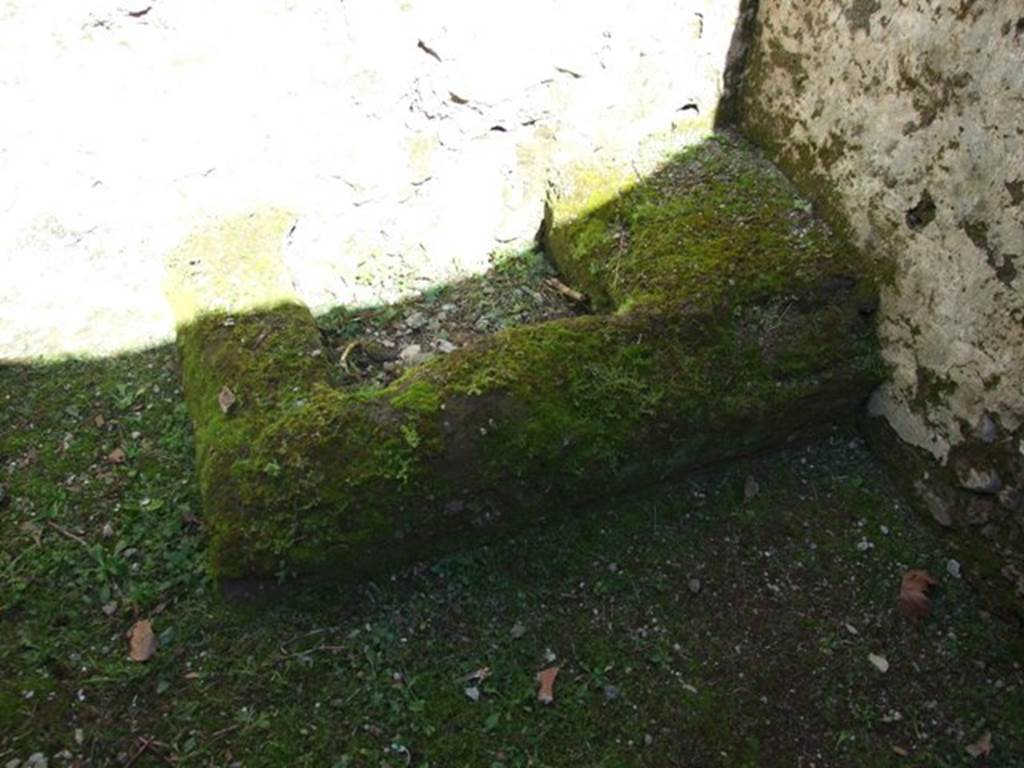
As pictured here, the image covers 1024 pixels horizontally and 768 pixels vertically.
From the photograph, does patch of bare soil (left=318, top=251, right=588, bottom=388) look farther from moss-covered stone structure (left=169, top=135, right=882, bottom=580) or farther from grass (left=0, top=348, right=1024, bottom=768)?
grass (left=0, top=348, right=1024, bottom=768)

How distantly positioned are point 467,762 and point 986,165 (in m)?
3.00

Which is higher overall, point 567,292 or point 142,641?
point 567,292

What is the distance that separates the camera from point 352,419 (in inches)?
119

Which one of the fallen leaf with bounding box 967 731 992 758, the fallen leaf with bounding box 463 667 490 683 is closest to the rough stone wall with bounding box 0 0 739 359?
the fallen leaf with bounding box 463 667 490 683


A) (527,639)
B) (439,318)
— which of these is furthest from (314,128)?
(527,639)

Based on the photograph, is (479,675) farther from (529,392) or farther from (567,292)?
(567,292)

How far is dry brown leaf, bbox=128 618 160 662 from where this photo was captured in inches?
113

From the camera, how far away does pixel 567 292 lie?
416cm

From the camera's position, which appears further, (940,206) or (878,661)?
(940,206)

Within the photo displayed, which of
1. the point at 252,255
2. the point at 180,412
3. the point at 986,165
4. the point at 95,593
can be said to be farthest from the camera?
the point at 252,255

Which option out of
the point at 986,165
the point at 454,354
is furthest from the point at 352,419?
the point at 986,165

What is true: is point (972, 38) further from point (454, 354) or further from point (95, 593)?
point (95, 593)

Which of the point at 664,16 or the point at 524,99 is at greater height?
the point at 664,16

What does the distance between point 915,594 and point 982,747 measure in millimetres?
588
